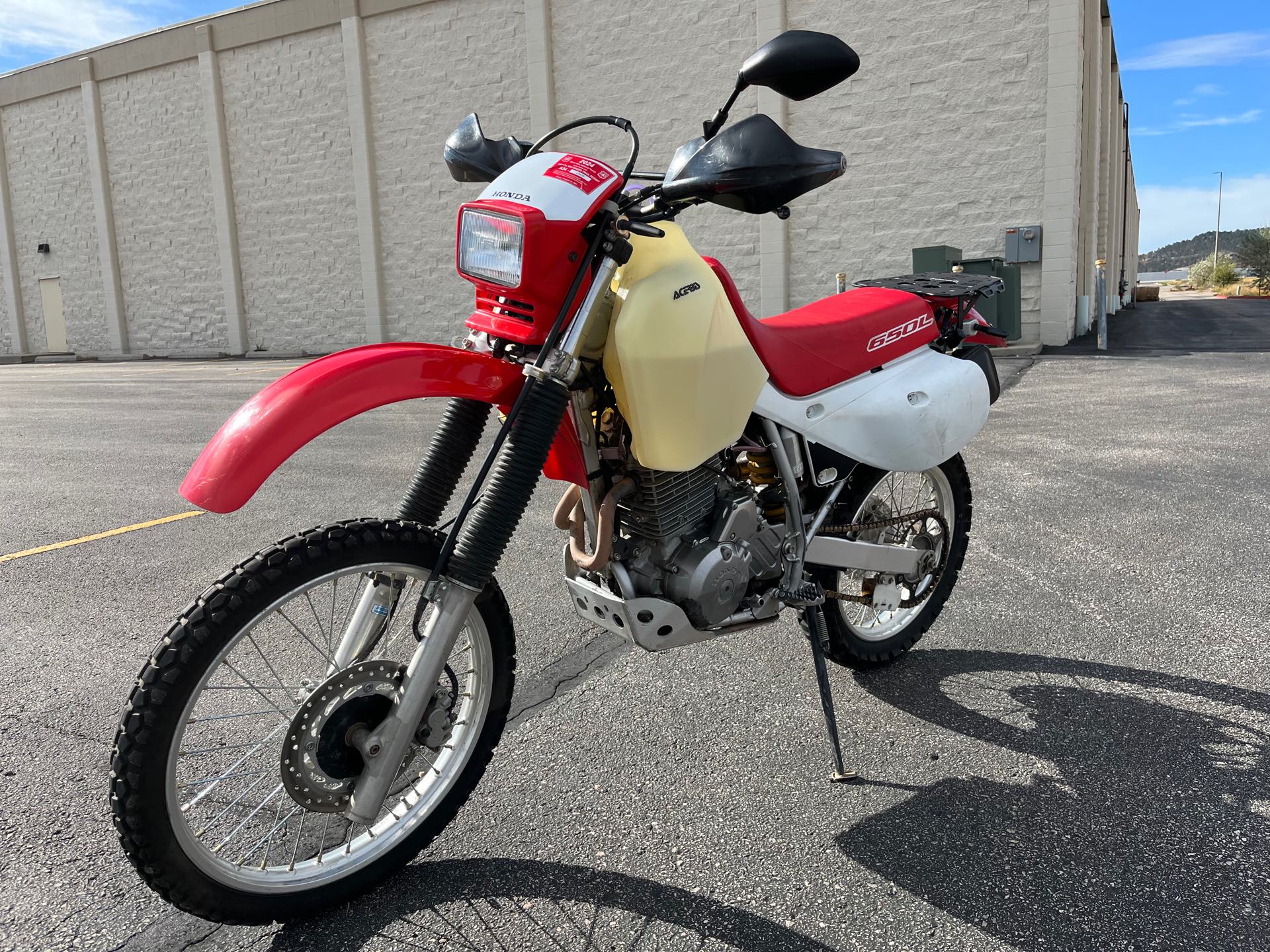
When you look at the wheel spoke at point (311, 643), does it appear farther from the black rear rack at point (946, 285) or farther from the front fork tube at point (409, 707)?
the black rear rack at point (946, 285)

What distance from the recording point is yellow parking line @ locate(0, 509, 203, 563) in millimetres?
5406

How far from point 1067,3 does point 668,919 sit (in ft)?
57.7

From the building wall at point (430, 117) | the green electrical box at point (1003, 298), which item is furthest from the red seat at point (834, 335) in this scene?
the building wall at point (430, 117)

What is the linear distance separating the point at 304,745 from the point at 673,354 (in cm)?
126

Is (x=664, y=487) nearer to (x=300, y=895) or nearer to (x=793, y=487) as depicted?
(x=793, y=487)

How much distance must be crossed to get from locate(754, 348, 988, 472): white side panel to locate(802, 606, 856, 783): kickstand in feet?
1.73

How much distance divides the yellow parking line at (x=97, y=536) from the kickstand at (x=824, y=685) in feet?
15.1

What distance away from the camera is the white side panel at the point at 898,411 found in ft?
9.56

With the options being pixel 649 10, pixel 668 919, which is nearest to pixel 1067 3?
pixel 649 10

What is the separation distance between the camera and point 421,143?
72.6 ft

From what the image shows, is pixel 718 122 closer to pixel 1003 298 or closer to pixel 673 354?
pixel 673 354

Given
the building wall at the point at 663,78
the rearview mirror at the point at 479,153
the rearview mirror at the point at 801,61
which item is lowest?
the rearview mirror at the point at 479,153

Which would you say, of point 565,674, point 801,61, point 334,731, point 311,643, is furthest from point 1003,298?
point 334,731

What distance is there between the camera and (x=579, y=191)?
2.28 m
